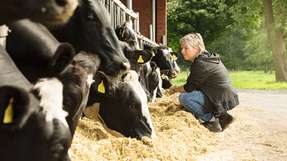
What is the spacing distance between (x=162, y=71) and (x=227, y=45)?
47.2 m

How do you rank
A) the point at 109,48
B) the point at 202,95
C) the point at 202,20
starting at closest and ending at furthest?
the point at 109,48
the point at 202,95
the point at 202,20

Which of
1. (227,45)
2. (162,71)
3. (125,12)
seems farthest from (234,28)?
(125,12)

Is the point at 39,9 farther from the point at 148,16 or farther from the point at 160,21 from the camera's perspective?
the point at 160,21

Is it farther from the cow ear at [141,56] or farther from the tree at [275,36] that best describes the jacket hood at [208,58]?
the tree at [275,36]

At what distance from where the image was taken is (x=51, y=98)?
13.1 ft

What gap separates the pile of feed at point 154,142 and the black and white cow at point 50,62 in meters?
1.34

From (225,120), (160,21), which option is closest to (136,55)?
(225,120)

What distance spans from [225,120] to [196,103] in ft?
2.51

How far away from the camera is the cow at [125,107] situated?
7527mm

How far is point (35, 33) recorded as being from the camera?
5.37 metres

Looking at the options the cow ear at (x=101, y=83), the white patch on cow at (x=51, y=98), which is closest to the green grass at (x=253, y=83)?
the cow ear at (x=101, y=83)

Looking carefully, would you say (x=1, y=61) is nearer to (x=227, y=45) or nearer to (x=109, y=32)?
(x=109, y=32)

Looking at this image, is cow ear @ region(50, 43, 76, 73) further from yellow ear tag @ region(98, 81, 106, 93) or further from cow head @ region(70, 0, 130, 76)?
yellow ear tag @ region(98, 81, 106, 93)

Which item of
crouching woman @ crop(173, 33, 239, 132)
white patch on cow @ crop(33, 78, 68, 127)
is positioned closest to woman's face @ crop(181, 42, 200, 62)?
crouching woman @ crop(173, 33, 239, 132)
